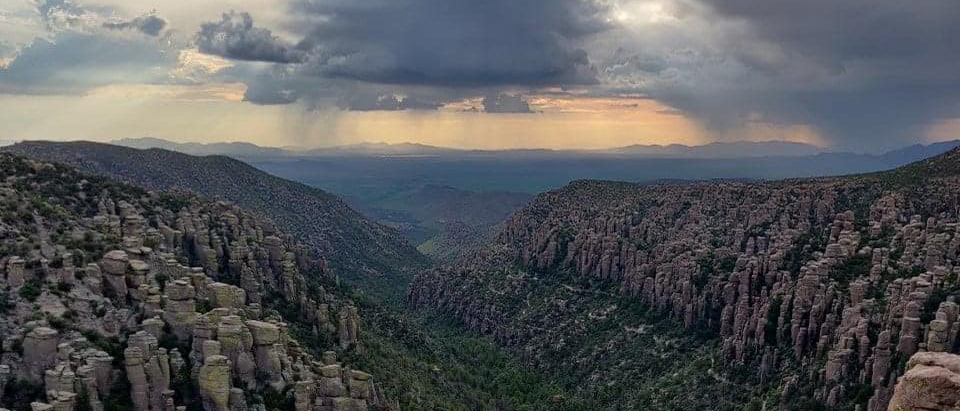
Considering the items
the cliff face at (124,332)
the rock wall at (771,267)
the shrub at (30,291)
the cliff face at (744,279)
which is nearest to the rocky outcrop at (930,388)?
the cliff face at (124,332)

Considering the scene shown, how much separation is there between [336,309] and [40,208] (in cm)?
3343

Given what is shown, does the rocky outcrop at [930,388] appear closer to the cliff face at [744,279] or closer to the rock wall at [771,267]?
the rock wall at [771,267]

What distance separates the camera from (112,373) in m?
43.7

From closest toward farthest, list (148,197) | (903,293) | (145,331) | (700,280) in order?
1. (145,331)
2. (903,293)
3. (148,197)
4. (700,280)

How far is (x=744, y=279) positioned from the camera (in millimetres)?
94562

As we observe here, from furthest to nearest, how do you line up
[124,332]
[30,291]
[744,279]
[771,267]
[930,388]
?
[744,279] → [771,267] → [124,332] → [30,291] → [930,388]

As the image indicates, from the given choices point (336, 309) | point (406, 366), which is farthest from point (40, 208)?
point (406, 366)

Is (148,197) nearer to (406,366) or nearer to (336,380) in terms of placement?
(406,366)

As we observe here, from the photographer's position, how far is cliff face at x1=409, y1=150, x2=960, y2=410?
Result: 223ft

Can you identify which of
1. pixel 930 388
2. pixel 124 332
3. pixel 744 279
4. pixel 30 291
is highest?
pixel 930 388

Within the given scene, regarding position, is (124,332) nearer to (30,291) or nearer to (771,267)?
(30,291)

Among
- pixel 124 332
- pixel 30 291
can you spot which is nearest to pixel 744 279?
pixel 124 332

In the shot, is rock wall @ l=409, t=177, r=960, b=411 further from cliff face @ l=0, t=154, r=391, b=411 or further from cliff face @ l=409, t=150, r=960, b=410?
cliff face @ l=0, t=154, r=391, b=411

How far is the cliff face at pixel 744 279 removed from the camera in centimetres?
6788
